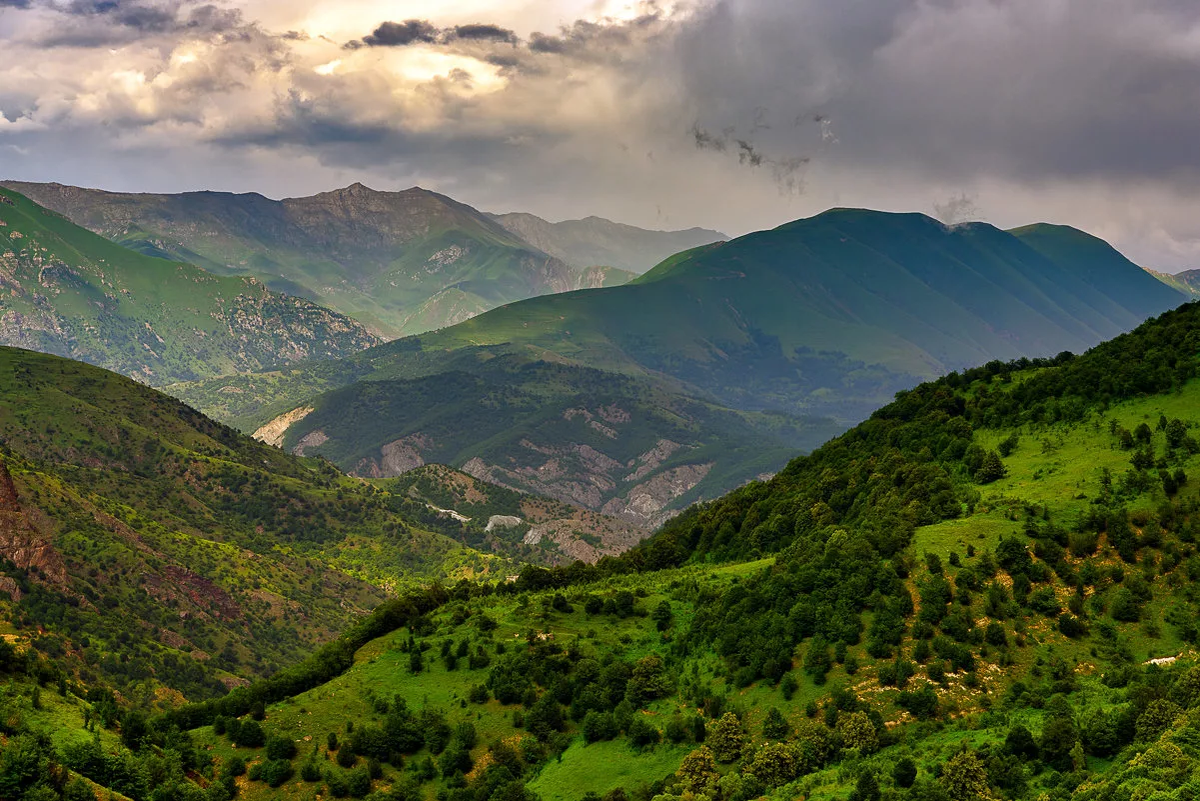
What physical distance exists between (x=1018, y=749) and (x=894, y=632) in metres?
22.4

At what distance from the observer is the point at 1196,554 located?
9981cm

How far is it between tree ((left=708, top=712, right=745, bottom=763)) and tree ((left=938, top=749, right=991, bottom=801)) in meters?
23.5

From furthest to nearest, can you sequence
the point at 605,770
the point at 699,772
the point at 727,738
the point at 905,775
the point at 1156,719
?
the point at 605,770, the point at 727,738, the point at 699,772, the point at 905,775, the point at 1156,719

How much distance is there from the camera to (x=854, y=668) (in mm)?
98938

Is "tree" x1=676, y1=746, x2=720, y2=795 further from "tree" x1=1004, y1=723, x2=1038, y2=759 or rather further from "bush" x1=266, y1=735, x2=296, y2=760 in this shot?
"bush" x1=266, y1=735, x2=296, y2=760

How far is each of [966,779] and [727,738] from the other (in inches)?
1051

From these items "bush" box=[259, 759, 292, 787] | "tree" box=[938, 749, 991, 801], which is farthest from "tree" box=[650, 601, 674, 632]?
"tree" box=[938, 749, 991, 801]

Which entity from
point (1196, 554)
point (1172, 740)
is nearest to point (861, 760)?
point (1172, 740)

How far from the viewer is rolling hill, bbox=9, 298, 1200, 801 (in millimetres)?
82812

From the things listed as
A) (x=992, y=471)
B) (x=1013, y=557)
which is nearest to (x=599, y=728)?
(x=1013, y=557)

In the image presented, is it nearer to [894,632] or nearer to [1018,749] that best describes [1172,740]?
[1018,749]

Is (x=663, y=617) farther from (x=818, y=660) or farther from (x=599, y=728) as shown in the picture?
(x=818, y=660)

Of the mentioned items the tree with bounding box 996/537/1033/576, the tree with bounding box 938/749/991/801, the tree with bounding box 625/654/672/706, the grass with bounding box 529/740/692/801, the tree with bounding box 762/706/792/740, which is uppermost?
the tree with bounding box 996/537/1033/576

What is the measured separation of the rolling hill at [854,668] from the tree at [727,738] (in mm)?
355
